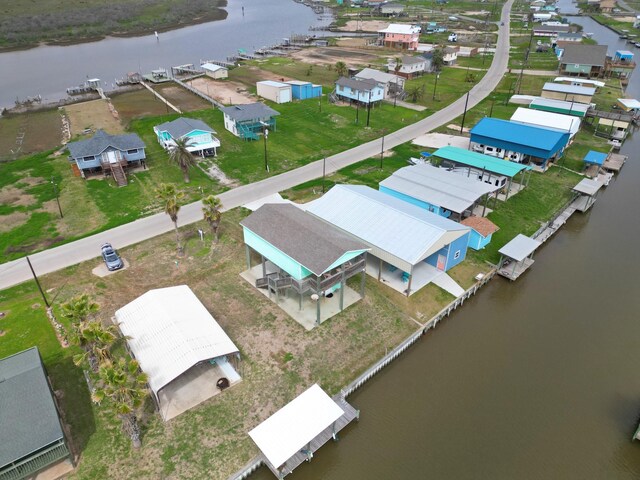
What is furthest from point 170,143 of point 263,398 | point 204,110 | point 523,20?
point 523,20

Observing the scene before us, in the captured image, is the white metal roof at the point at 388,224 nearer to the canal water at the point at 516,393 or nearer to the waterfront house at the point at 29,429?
the canal water at the point at 516,393

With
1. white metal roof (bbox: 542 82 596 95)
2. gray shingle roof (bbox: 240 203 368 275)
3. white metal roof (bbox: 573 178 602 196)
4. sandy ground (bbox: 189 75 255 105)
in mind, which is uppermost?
gray shingle roof (bbox: 240 203 368 275)

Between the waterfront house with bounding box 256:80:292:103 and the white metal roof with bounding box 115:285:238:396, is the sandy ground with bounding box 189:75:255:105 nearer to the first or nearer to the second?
the waterfront house with bounding box 256:80:292:103

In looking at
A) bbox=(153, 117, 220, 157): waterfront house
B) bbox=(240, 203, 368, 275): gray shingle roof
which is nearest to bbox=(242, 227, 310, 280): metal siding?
bbox=(240, 203, 368, 275): gray shingle roof

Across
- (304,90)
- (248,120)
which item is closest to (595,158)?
(248,120)

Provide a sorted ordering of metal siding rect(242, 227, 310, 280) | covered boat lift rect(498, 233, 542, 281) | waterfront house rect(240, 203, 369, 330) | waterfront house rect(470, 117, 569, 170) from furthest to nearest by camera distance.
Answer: waterfront house rect(470, 117, 569, 170), covered boat lift rect(498, 233, 542, 281), metal siding rect(242, 227, 310, 280), waterfront house rect(240, 203, 369, 330)

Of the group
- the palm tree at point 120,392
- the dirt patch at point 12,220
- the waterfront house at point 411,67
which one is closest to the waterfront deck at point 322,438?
the palm tree at point 120,392

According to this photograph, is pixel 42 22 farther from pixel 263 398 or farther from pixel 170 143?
pixel 263 398

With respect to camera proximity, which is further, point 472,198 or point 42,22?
point 42,22
